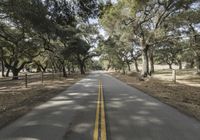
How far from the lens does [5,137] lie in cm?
521

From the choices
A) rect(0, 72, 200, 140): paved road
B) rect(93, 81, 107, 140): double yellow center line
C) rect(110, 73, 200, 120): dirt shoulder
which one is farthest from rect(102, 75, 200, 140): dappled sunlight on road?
rect(110, 73, 200, 120): dirt shoulder

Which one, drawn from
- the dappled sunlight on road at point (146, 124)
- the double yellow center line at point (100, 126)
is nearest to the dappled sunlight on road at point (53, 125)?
the double yellow center line at point (100, 126)

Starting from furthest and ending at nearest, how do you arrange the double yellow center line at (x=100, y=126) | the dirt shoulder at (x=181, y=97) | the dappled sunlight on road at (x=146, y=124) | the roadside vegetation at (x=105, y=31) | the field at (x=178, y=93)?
the roadside vegetation at (x=105, y=31) < the field at (x=178, y=93) < the dirt shoulder at (x=181, y=97) < the dappled sunlight on road at (x=146, y=124) < the double yellow center line at (x=100, y=126)

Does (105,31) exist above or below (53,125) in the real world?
above

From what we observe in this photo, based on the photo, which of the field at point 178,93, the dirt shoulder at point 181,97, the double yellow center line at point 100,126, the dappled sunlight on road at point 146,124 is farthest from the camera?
the field at point 178,93

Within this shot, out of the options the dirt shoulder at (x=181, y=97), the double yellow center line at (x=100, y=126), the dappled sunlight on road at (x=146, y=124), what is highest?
the double yellow center line at (x=100, y=126)

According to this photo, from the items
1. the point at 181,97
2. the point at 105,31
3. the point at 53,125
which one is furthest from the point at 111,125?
the point at 105,31

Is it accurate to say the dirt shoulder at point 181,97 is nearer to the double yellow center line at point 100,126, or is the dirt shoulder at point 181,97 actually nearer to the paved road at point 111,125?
the paved road at point 111,125

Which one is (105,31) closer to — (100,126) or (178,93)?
(178,93)

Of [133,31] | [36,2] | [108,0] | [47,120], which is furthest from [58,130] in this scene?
[133,31]

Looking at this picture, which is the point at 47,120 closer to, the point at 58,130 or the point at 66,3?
the point at 58,130

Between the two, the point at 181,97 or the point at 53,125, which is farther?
the point at 181,97

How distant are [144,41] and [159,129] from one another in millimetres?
20274

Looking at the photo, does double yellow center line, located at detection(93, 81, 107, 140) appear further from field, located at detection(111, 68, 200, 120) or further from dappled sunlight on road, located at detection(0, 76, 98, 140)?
field, located at detection(111, 68, 200, 120)
